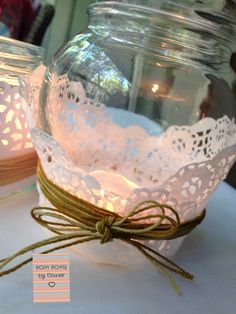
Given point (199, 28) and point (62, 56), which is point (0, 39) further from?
point (199, 28)

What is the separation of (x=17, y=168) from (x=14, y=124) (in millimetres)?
42

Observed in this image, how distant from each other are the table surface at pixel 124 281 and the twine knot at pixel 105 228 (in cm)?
3

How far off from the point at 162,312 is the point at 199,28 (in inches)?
8.7

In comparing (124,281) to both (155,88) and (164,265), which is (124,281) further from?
(155,88)

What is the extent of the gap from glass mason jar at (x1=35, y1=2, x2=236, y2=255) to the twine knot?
0.02 meters

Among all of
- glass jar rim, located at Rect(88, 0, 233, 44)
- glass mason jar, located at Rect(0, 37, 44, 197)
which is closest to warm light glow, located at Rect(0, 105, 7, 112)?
glass mason jar, located at Rect(0, 37, 44, 197)

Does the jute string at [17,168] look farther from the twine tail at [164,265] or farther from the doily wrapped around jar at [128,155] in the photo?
the twine tail at [164,265]

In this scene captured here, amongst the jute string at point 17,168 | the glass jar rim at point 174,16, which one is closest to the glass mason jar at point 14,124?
the jute string at point 17,168

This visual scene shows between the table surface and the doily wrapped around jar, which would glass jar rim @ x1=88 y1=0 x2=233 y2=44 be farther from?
the table surface

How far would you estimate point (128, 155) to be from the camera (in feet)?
1.32

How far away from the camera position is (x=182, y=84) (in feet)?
1.28

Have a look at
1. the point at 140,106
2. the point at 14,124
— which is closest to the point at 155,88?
the point at 140,106

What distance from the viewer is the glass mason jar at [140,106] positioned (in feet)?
1.02

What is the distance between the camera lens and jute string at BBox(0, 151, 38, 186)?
0.38 metres
